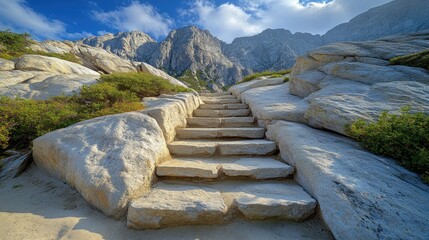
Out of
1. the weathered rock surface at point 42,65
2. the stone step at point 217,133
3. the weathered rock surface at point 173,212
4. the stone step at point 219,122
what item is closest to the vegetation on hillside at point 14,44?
the weathered rock surface at point 42,65

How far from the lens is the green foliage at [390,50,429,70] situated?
18.4 ft

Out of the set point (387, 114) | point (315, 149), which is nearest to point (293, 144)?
point (315, 149)

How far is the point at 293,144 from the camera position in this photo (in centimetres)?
347

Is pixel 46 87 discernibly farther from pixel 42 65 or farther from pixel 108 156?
pixel 108 156

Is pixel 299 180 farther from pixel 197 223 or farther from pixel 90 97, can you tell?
pixel 90 97

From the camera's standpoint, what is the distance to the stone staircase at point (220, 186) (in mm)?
2457

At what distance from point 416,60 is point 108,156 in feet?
29.4

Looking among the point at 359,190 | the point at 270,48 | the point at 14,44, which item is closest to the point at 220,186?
the point at 359,190

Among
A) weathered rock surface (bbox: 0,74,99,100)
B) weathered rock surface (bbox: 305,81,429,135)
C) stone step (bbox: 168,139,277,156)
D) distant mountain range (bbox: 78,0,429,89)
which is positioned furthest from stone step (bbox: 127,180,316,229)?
distant mountain range (bbox: 78,0,429,89)

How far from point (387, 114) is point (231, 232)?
11.9ft

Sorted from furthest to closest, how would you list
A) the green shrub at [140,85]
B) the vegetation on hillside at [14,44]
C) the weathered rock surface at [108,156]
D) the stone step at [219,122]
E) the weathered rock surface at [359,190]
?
the vegetation on hillside at [14,44]
the green shrub at [140,85]
the stone step at [219,122]
the weathered rock surface at [108,156]
the weathered rock surface at [359,190]

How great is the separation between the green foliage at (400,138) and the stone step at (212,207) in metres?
1.56

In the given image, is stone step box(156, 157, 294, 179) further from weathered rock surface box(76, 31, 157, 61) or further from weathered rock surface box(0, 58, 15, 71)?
weathered rock surface box(76, 31, 157, 61)

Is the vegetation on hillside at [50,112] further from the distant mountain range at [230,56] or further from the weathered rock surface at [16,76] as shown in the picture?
the distant mountain range at [230,56]
